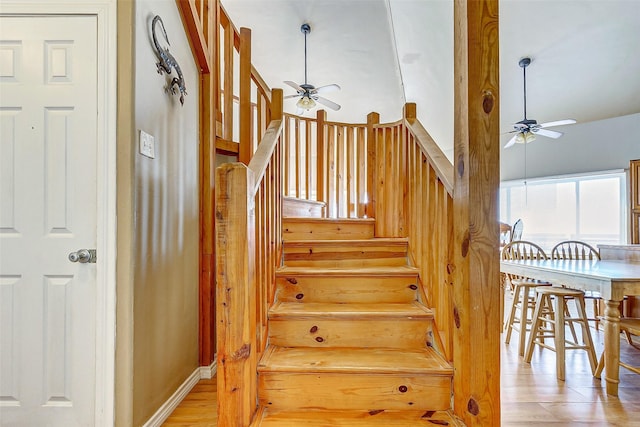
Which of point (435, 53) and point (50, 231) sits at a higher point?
point (435, 53)

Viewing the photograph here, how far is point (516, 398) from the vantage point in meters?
2.00

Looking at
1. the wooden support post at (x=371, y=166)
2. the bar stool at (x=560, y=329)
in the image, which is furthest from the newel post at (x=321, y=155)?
the bar stool at (x=560, y=329)

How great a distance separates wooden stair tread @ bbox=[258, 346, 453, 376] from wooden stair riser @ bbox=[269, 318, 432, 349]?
4cm

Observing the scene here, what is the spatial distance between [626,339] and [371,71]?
5229 mm

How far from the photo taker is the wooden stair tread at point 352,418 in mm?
1502

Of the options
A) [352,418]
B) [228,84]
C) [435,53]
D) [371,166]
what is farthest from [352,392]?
[435,53]

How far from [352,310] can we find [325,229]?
1100mm

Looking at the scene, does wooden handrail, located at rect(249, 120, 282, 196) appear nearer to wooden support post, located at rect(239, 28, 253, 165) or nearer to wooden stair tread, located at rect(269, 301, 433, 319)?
wooden support post, located at rect(239, 28, 253, 165)

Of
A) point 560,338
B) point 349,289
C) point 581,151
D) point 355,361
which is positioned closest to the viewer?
point 355,361

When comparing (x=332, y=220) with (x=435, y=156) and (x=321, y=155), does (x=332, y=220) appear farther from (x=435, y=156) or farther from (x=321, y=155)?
(x=435, y=156)

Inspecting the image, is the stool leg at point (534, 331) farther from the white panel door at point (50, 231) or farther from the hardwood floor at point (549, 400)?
the white panel door at point (50, 231)

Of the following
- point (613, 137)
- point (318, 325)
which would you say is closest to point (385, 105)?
point (613, 137)

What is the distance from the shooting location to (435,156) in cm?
191

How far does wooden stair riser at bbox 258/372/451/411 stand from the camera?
1.60 m
